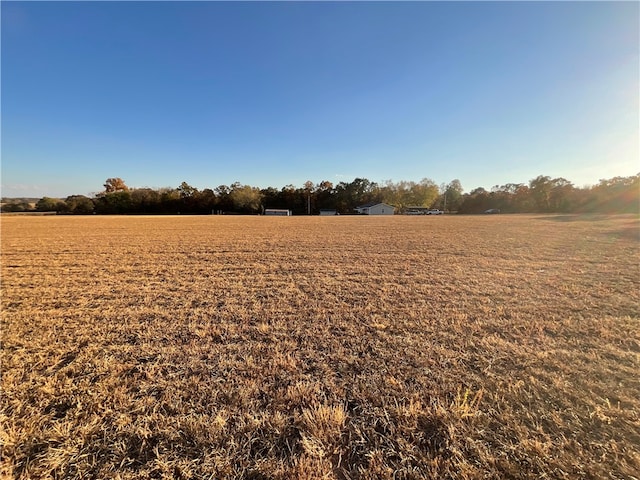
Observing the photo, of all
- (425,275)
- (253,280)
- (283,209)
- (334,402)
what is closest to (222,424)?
(334,402)

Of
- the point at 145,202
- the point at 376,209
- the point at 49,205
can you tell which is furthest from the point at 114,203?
the point at 376,209

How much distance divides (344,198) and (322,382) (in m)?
90.3

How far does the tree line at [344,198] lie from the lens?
2689 inches

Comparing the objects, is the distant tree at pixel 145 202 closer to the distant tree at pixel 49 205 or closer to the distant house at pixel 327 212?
the distant tree at pixel 49 205

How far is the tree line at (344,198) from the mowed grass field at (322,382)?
3204 inches

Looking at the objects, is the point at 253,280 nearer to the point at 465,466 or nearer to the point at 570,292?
the point at 465,466

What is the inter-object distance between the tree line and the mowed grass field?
81.4m

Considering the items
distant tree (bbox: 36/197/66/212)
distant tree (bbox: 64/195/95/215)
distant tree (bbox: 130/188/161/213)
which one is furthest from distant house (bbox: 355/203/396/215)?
distant tree (bbox: 36/197/66/212)

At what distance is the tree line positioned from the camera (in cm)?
6831

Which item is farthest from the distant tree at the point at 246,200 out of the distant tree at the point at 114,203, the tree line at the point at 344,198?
the distant tree at the point at 114,203

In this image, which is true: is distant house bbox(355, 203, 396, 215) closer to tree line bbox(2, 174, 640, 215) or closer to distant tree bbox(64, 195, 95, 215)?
tree line bbox(2, 174, 640, 215)

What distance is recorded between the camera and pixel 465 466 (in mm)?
1953

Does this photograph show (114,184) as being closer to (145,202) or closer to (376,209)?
(145,202)

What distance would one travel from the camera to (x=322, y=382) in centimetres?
293
